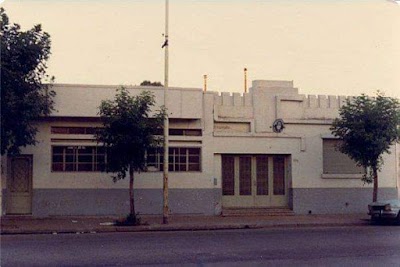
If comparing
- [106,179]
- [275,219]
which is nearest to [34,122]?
[106,179]

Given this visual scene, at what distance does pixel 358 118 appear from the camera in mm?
25938

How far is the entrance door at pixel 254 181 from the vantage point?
90.1 feet

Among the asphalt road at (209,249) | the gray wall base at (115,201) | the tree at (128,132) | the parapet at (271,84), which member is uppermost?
the parapet at (271,84)

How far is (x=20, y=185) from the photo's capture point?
25.2 metres

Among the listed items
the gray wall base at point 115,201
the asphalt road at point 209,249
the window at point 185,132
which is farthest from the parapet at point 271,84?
the asphalt road at point 209,249

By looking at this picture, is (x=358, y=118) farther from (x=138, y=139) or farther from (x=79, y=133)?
(x=79, y=133)

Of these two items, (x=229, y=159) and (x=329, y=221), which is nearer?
(x=329, y=221)

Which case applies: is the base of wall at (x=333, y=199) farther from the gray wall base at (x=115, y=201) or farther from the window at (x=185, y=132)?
the window at (x=185, y=132)

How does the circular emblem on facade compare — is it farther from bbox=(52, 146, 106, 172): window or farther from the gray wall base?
bbox=(52, 146, 106, 172): window

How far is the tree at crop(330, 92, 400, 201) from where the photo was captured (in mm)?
25500

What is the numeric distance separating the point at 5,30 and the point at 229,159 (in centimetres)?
1101

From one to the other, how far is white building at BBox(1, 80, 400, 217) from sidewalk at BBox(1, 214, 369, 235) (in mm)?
932

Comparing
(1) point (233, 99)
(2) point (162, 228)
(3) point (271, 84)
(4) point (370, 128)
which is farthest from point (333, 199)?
(2) point (162, 228)

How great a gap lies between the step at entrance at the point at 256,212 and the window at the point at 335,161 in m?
2.80
